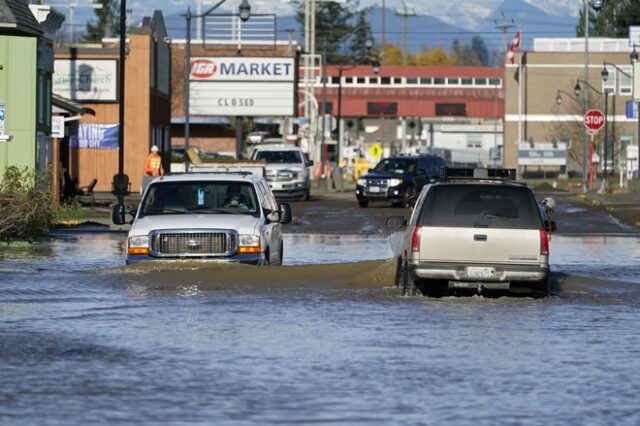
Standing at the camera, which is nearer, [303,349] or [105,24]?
[303,349]

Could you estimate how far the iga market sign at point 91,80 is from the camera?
65.2m

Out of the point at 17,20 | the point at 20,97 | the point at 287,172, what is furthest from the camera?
the point at 287,172

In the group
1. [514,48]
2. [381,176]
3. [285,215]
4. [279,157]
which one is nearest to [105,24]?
[514,48]

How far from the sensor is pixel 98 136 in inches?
2566

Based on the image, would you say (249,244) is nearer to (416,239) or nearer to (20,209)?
(416,239)

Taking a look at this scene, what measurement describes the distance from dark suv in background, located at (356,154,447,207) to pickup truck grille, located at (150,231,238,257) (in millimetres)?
30583

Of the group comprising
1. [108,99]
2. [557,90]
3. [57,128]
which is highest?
[557,90]

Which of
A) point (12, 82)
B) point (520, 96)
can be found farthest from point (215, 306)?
point (520, 96)

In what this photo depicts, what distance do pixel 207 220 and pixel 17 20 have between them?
1758 cm

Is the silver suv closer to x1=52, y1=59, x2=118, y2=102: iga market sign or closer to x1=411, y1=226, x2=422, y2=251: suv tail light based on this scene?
x1=411, y1=226, x2=422, y2=251: suv tail light

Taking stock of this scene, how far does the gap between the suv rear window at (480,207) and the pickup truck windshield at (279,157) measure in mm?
40152

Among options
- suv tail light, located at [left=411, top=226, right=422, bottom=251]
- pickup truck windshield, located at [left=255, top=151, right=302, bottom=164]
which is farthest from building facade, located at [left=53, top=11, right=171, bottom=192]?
suv tail light, located at [left=411, top=226, right=422, bottom=251]

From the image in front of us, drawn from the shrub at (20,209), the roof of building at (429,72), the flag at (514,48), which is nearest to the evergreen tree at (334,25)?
the roof of building at (429,72)

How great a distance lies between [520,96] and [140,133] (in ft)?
241
